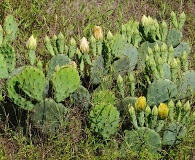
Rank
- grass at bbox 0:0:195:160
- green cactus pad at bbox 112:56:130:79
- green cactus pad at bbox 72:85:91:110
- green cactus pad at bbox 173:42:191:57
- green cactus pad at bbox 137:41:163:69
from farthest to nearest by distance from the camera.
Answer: green cactus pad at bbox 173:42:191:57, green cactus pad at bbox 137:41:163:69, green cactus pad at bbox 112:56:130:79, green cactus pad at bbox 72:85:91:110, grass at bbox 0:0:195:160

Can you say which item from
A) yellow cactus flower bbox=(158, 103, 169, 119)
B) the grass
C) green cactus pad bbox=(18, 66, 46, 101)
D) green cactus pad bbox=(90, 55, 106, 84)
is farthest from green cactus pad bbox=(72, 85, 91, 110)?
yellow cactus flower bbox=(158, 103, 169, 119)

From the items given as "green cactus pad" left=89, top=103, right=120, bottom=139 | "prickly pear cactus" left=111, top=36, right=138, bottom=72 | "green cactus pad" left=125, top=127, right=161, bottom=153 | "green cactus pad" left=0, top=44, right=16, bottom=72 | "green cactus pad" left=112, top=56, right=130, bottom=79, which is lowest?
"green cactus pad" left=125, top=127, right=161, bottom=153

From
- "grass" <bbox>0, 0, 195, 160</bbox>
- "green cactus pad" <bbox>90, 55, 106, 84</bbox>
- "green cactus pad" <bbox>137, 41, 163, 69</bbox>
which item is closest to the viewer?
"grass" <bbox>0, 0, 195, 160</bbox>

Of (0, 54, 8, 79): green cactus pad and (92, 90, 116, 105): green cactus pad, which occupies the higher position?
(0, 54, 8, 79): green cactus pad

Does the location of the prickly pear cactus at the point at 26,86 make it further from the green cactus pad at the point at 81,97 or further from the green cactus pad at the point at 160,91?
→ the green cactus pad at the point at 160,91

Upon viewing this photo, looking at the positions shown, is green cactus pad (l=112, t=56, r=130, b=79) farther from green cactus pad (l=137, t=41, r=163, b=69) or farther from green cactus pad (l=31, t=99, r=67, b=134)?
green cactus pad (l=31, t=99, r=67, b=134)

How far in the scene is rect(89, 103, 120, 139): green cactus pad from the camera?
2.55m

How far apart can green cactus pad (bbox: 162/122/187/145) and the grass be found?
62mm

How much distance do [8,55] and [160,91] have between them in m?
0.93

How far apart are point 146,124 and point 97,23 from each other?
161 centimetres

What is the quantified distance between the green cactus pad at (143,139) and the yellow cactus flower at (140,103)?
12 cm

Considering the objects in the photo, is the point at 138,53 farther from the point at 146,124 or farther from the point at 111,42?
the point at 146,124

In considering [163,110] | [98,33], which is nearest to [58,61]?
[98,33]

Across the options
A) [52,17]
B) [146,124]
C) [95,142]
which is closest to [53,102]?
[95,142]
